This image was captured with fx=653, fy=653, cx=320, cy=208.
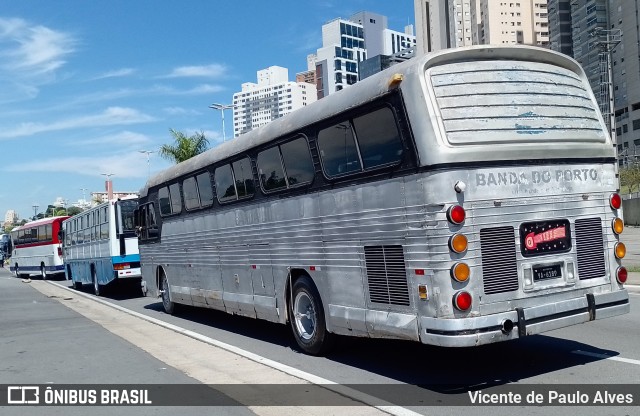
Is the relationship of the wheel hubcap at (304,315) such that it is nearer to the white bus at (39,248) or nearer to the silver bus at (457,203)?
the silver bus at (457,203)

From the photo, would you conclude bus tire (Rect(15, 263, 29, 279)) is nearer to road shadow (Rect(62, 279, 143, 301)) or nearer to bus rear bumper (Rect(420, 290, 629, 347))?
road shadow (Rect(62, 279, 143, 301))

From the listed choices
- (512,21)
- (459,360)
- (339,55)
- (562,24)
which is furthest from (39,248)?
(339,55)

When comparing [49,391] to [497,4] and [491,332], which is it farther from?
[497,4]

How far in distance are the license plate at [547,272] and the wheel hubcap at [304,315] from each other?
3.18 metres

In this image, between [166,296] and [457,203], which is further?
[166,296]

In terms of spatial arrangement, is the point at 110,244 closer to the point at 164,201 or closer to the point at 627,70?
the point at 164,201

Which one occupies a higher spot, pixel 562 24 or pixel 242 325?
pixel 562 24

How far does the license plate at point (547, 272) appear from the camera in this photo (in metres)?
6.78

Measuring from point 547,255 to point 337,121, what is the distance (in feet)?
9.43

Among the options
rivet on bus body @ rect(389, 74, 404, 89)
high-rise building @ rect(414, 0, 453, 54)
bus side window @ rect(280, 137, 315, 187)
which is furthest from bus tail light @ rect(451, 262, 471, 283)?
high-rise building @ rect(414, 0, 453, 54)

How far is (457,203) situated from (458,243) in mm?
393

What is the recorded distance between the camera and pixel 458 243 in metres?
6.39

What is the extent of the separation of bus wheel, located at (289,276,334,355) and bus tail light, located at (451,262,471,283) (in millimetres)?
2618

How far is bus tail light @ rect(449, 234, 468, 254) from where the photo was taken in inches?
251
